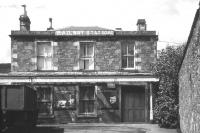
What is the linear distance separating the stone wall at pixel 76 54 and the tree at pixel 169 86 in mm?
2858

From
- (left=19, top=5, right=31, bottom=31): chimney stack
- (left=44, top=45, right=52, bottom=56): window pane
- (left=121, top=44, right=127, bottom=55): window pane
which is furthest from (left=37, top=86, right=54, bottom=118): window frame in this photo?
(left=121, top=44, right=127, bottom=55): window pane

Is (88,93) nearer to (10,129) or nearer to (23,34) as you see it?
(23,34)

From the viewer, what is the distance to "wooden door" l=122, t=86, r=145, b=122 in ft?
74.5

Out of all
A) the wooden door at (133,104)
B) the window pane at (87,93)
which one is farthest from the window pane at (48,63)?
the wooden door at (133,104)

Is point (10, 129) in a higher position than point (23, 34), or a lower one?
lower

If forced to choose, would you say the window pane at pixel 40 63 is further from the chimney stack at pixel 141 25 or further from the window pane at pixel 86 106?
the chimney stack at pixel 141 25

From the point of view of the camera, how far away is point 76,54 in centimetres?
2305

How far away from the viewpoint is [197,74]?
8625 millimetres

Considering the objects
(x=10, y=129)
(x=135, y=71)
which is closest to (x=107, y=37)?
(x=135, y=71)

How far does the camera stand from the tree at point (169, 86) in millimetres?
19172

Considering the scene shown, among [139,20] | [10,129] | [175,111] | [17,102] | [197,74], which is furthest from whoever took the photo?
[139,20]

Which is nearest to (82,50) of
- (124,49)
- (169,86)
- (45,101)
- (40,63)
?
(124,49)

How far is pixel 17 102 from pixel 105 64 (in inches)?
356

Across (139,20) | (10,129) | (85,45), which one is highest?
(139,20)
